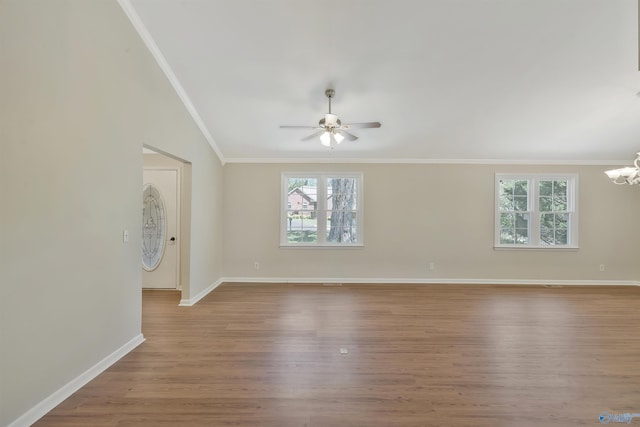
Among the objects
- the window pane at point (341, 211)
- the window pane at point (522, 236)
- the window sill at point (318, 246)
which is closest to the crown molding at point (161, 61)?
the window sill at point (318, 246)

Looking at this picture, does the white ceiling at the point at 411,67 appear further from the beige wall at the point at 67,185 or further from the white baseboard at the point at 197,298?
the white baseboard at the point at 197,298

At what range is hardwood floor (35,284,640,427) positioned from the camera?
1944 mm

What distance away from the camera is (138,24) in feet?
9.34

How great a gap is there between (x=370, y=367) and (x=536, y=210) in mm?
4995

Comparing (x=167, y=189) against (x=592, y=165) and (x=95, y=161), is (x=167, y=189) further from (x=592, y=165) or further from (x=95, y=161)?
Result: (x=592, y=165)

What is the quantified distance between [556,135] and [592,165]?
64.2 inches

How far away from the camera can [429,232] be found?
18.3ft

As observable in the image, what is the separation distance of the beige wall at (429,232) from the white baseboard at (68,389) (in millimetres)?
2986

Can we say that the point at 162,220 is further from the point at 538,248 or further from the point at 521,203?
the point at 538,248

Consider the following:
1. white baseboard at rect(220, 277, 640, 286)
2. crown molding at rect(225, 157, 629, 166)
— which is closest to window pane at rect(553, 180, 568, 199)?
crown molding at rect(225, 157, 629, 166)

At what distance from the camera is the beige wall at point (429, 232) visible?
18.1 ft

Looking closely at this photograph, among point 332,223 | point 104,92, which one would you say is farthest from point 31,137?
point 332,223

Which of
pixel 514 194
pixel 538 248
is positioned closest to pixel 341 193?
pixel 514 194

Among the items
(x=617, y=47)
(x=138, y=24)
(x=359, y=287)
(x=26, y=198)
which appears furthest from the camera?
(x=359, y=287)
